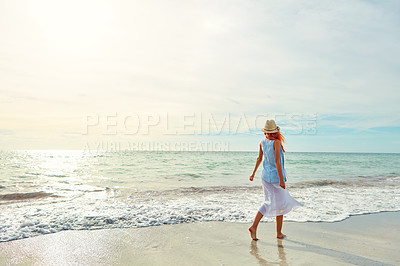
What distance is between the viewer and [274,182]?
4.65m

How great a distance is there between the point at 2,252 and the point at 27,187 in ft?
28.6

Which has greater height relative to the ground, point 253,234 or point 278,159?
point 278,159

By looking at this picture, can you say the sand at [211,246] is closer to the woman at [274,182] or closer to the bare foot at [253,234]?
the bare foot at [253,234]

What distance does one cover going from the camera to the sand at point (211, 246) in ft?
12.4

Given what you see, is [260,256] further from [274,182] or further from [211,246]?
[274,182]

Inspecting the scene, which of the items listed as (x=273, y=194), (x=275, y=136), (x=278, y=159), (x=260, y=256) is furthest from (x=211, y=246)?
(x=275, y=136)

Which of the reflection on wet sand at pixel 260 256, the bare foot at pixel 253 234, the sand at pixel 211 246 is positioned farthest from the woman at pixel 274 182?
the sand at pixel 211 246

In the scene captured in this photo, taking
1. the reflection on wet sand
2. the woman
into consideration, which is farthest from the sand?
the woman

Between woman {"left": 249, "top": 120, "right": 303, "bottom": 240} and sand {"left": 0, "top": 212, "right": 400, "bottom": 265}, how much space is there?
472 millimetres

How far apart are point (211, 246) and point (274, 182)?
1519 mm

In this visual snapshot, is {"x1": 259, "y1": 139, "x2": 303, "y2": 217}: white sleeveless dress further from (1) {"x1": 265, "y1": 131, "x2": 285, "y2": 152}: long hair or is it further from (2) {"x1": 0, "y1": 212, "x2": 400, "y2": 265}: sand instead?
(2) {"x1": 0, "y1": 212, "x2": 400, "y2": 265}: sand

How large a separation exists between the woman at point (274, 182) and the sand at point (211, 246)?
0.47 meters

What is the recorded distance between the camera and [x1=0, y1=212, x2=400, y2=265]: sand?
3.77 metres

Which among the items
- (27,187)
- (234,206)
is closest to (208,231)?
(234,206)
